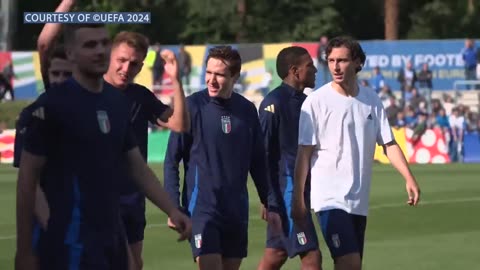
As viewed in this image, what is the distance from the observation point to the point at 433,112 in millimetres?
36688

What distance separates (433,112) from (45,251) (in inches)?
1206

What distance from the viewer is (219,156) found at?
385 inches

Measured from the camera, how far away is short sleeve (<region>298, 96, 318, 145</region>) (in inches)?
383

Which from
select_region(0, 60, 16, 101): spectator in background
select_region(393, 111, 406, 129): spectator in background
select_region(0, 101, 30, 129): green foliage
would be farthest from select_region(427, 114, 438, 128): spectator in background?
select_region(0, 60, 16, 101): spectator in background

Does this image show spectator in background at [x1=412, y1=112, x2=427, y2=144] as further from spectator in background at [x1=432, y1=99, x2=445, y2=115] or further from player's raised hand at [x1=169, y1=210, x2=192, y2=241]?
player's raised hand at [x1=169, y1=210, x2=192, y2=241]

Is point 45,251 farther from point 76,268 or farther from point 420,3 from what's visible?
point 420,3

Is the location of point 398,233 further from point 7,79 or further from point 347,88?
point 7,79

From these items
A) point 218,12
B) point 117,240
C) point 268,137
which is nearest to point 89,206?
point 117,240

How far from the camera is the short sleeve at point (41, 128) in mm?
6562

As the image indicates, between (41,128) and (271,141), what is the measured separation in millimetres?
4380

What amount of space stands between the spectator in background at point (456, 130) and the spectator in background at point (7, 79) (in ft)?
43.9

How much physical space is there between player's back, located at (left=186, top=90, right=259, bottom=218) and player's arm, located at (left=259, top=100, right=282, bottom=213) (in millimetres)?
782

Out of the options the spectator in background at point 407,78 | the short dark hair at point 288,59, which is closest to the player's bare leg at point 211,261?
the short dark hair at point 288,59

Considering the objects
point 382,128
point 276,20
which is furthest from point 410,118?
point 382,128
